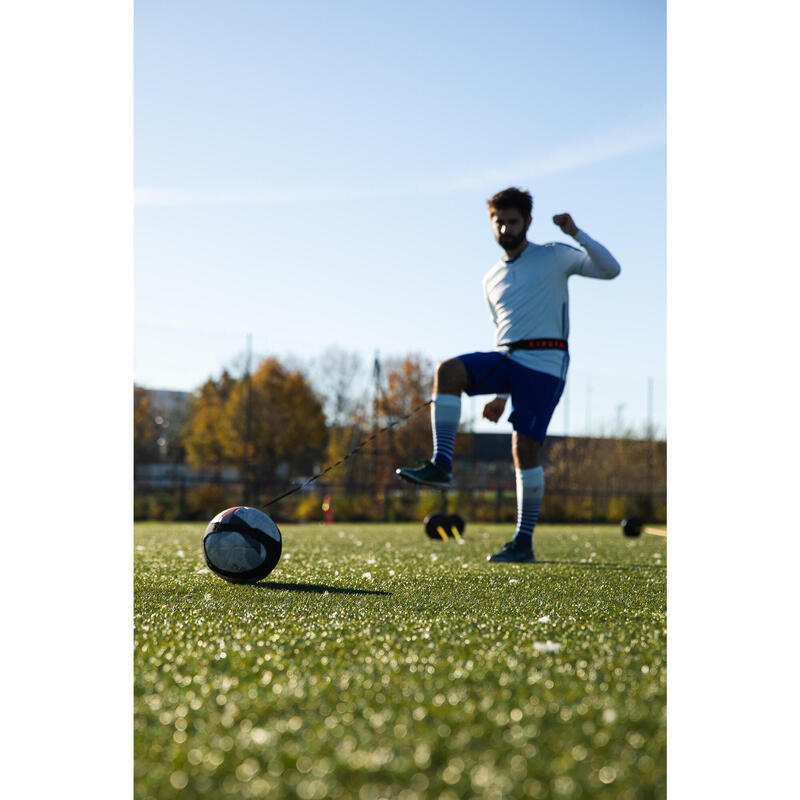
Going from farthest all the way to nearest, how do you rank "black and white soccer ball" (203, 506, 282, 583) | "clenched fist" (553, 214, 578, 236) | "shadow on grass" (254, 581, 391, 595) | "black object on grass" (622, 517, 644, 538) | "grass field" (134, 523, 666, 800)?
"black object on grass" (622, 517, 644, 538)
"clenched fist" (553, 214, 578, 236)
"black and white soccer ball" (203, 506, 282, 583)
"shadow on grass" (254, 581, 391, 595)
"grass field" (134, 523, 666, 800)

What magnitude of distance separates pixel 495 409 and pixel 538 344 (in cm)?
57

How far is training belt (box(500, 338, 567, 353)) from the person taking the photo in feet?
16.6

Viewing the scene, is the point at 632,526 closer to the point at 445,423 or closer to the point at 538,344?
the point at 538,344

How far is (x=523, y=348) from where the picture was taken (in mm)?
5062

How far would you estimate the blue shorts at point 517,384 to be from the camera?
4.98 metres

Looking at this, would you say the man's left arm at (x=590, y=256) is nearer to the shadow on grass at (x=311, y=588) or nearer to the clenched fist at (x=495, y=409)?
the clenched fist at (x=495, y=409)

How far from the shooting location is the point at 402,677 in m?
1.83

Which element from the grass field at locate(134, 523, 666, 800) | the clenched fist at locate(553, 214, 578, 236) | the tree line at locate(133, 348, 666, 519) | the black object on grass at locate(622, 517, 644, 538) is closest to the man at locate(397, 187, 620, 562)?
the clenched fist at locate(553, 214, 578, 236)

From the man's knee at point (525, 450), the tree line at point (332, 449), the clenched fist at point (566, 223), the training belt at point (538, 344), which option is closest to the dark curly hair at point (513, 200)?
the clenched fist at point (566, 223)

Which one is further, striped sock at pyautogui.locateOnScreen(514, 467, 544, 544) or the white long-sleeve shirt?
striped sock at pyautogui.locateOnScreen(514, 467, 544, 544)

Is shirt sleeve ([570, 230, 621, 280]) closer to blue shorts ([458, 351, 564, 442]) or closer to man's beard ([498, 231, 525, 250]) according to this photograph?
man's beard ([498, 231, 525, 250])
